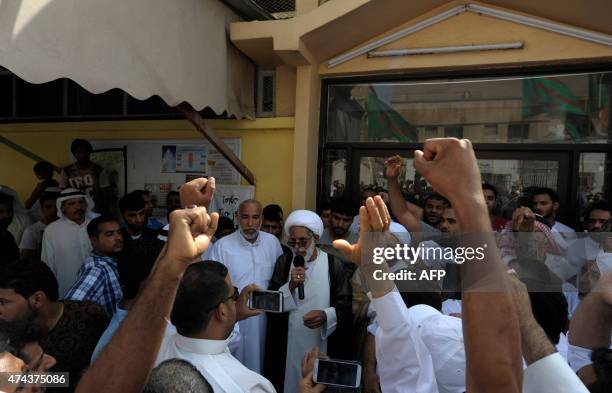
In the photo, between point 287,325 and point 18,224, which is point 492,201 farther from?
point 18,224

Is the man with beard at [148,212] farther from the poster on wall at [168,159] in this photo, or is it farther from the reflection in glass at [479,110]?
the reflection in glass at [479,110]

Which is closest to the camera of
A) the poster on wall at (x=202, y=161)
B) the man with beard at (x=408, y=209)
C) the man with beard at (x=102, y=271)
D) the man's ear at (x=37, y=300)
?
the man's ear at (x=37, y=300)

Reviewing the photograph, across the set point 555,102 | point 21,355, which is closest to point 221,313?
point 21,355

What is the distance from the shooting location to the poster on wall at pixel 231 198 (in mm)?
4520

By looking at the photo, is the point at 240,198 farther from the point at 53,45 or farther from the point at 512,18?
the point at 512,18

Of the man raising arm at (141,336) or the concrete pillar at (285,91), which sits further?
the concrete pillar at (285,91)

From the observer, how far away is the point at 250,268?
11.1 feet

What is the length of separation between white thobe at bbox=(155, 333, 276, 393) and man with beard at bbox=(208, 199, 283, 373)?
1770 mm

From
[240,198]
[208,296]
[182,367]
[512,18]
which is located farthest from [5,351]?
[512,18]

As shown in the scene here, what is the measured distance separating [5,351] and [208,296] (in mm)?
574

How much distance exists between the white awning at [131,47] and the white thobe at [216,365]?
1.72m

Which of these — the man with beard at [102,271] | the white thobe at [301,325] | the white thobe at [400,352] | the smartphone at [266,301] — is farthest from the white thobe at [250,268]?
the white thobe at [400,352]

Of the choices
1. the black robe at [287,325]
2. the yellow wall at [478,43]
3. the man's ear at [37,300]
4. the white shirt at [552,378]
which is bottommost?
the black robe at [287,325]

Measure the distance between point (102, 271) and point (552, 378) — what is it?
7.67 ft
